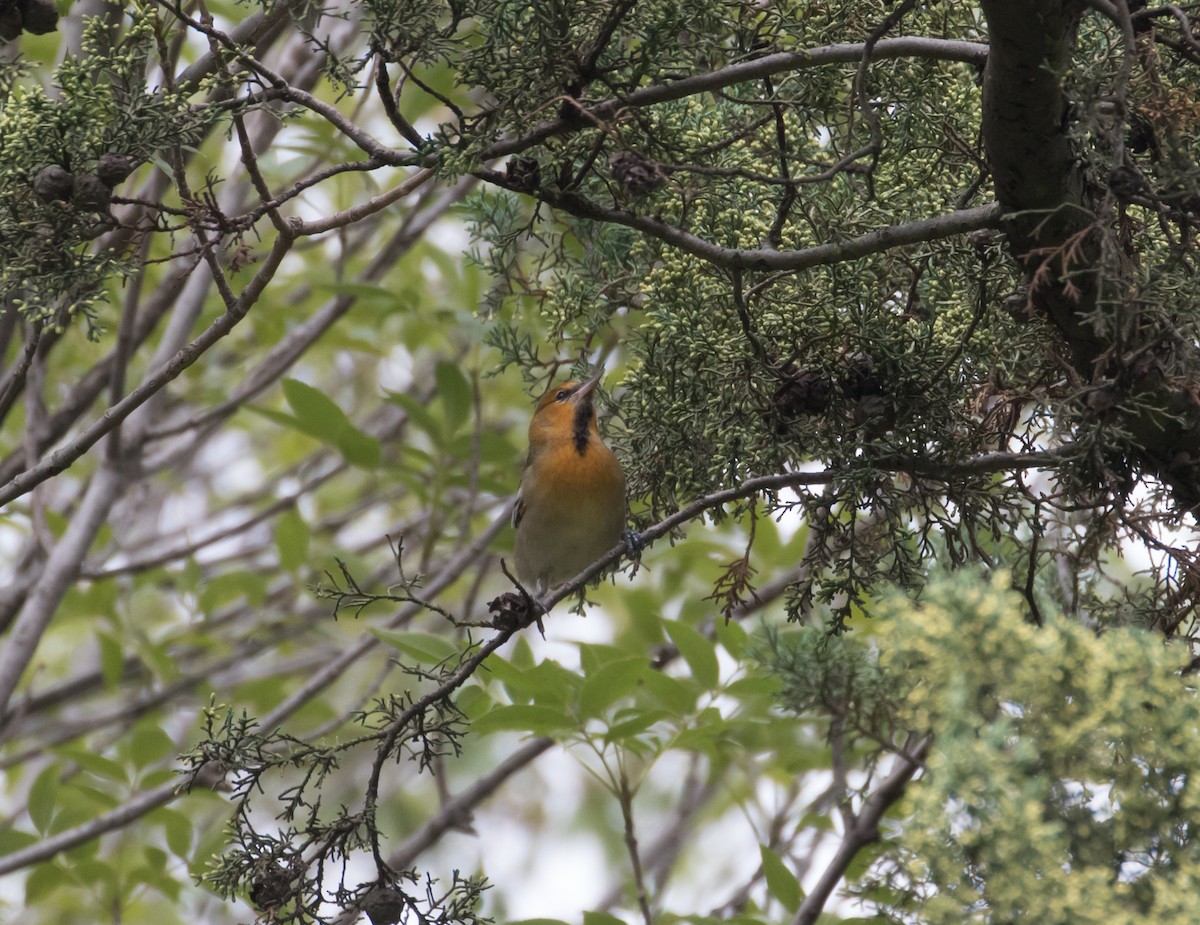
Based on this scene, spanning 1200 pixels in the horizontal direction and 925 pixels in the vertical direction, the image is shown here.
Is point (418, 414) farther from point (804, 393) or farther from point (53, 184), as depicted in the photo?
point (804, 393)

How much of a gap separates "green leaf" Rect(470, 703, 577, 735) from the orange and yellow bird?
4.97 feet

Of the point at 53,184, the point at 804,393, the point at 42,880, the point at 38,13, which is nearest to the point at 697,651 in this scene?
the point at 804,393

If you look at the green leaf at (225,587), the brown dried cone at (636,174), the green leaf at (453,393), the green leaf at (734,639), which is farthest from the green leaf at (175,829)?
the brown dried cone at (636,174)

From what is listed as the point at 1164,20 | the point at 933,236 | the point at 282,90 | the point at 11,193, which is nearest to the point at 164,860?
the point at 11,193

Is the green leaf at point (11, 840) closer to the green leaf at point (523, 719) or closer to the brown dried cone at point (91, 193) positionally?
the green leaf at point (523, 719)

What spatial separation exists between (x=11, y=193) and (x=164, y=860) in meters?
2.76

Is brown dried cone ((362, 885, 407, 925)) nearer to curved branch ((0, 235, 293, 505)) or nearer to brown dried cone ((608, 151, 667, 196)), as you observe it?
curved branch ((0, 235, 293, 505))

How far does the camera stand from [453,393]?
4703mm

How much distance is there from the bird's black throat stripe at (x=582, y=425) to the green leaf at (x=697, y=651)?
1316 mm

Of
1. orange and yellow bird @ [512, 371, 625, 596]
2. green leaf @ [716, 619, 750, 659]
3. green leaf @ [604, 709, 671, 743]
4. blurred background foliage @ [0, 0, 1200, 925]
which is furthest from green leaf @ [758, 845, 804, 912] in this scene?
orange and yellow bird @ [512, 371, 625, 596]

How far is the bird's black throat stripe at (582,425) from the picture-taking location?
4785 millimetres

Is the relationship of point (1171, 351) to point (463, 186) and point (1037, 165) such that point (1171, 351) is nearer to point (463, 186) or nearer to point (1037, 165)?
point (1037, 165)

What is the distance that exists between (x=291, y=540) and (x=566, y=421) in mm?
1225

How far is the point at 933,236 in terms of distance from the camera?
1.96m
